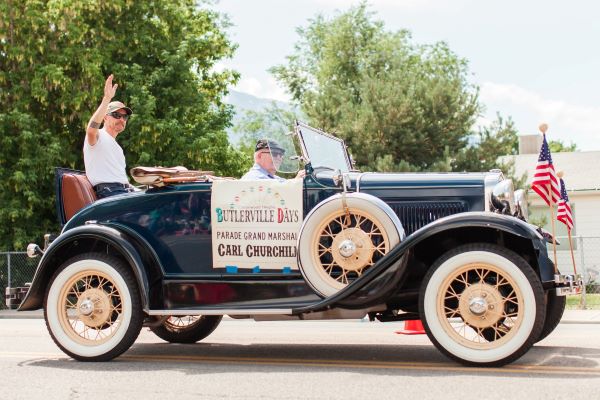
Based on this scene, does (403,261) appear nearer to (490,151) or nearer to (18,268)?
(18,268)

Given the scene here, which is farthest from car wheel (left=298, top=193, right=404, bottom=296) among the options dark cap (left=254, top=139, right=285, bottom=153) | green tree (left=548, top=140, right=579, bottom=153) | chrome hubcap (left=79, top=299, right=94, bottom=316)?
green tree (left=548, top=140, right=579, bottom=153)

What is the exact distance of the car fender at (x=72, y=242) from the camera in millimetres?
6850

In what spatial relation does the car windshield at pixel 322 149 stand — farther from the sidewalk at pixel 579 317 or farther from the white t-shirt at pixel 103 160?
the sidewalk at pixel 579 317

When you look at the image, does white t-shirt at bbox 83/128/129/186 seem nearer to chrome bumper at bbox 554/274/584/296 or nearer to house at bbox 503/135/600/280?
chrome bumper at bbox 554/274/584/296

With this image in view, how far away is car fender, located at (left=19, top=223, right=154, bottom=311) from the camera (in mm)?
6850

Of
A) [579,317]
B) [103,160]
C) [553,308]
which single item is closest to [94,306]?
[103,160]

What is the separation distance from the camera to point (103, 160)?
7664 mm

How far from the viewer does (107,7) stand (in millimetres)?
22359

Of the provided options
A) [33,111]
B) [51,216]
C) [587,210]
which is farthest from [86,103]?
[587,210]

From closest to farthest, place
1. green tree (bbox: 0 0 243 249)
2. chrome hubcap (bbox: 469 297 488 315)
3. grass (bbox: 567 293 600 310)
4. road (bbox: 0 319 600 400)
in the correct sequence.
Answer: road (bbox: 0 319 600 400) < chrome hubcap (bbox: 469 297 488 315) < grass (bbox: 567 293 600 310) < green tree (bbox: 0 0 243 249)

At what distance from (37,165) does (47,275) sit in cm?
1412

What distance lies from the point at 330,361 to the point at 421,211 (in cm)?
141

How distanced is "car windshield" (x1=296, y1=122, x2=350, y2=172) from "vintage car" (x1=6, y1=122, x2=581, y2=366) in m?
0.03

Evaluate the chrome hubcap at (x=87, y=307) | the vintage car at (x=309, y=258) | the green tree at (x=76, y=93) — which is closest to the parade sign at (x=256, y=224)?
the vintage car at (x=309, y=258)
